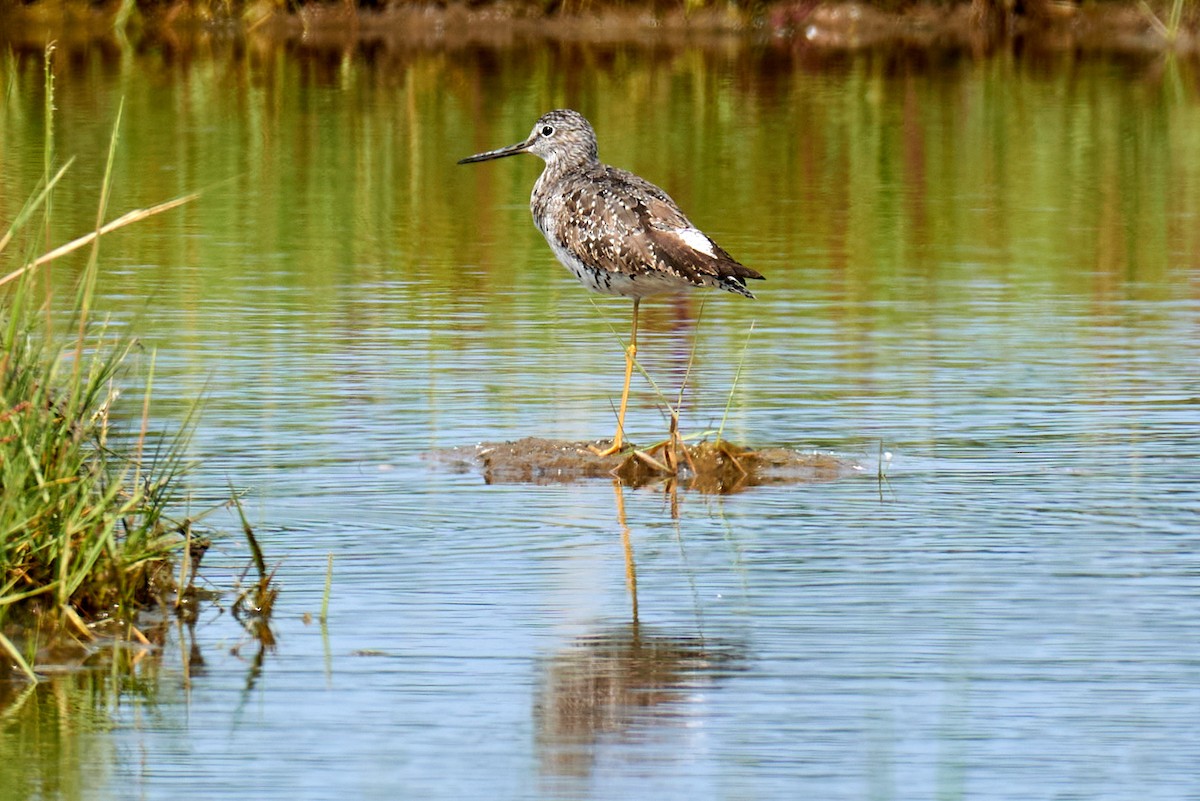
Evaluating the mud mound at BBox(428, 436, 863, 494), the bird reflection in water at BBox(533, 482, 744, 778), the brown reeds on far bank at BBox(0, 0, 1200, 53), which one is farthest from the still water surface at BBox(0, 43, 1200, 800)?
the brown reeds on far bank at BBox(0, 0, 1200, 53)

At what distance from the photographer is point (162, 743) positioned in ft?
18.0

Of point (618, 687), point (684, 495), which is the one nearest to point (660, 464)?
point (684, 495)

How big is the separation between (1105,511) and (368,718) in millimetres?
3237

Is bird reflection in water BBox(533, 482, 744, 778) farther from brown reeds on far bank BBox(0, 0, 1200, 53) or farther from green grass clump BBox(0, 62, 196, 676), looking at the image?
brown reeds on far bank BBox(0, 0, 1200, 53)

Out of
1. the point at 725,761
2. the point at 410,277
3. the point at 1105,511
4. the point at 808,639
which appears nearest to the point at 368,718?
the point at 725,761

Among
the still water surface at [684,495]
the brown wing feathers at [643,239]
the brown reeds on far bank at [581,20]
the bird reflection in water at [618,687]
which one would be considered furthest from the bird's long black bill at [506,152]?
the brown reeds on far bank at [581,20]

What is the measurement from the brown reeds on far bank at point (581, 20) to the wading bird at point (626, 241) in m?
22.9

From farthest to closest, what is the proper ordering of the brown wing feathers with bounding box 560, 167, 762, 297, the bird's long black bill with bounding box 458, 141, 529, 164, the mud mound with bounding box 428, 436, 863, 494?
the bird's long black bill with bounding box 458, 141, 529, 164 < the brown wing feathers with bounding box 560, 167, 762, 297 < the mud mound with bounding box 428, 436, 863, 494

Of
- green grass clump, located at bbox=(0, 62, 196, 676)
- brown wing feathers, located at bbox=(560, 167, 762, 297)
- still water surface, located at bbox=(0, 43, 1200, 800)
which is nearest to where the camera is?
still water surface, located at bbox=(0, 43, 1200, 800)

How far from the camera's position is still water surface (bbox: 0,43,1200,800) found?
5.47 metres

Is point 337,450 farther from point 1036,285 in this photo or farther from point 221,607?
point 1036,285

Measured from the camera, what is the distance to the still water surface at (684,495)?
18.0 ft

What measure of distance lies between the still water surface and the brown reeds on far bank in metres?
12.9

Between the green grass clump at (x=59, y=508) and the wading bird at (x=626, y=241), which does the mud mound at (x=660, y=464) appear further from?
the green grass clump at (x=59, y=508)
